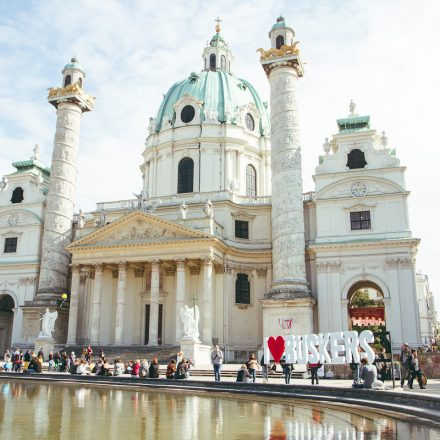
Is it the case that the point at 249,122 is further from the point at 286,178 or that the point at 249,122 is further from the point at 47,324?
the point at 47,324

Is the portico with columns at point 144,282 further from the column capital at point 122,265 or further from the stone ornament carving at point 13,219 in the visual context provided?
the stone ornament carving at point 13,219

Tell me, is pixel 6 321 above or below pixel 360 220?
below

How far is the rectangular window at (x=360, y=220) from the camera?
3588cm

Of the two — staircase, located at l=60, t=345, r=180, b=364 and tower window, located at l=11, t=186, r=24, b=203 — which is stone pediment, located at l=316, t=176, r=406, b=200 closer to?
staircase, located at l=60, t=345, r=180, b=364

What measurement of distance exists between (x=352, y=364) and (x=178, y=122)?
109 feet

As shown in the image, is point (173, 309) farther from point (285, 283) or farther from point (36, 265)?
point (36, 265)

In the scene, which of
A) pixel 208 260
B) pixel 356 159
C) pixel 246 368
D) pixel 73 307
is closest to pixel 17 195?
pixel 73 307

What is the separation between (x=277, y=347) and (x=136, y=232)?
1933 cm

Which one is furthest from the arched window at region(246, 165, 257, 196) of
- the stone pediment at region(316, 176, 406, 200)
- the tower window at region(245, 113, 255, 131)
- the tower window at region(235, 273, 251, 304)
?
the stone pediment at region(316, 176, 406, 200)

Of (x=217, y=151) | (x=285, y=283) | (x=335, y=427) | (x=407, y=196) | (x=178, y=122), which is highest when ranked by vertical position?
(x=178, y=122)

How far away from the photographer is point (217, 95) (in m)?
48.7

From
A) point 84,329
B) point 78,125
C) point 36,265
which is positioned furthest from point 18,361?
point 78,125

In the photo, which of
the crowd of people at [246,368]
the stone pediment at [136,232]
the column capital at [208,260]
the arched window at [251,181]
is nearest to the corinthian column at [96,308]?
the stone pediment at [136,232]

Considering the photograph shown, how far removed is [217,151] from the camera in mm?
45719
